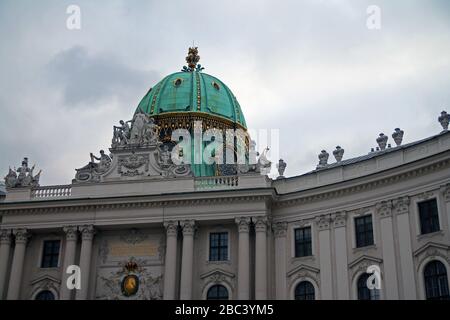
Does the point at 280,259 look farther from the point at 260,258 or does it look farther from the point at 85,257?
the point at 85,257

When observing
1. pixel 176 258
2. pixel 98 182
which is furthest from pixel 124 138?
pixel 176 258

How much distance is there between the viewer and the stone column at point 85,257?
39562mm

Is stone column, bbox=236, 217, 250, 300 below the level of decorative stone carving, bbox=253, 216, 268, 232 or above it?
below

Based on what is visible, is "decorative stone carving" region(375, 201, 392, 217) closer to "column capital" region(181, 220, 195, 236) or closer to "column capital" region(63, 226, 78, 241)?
"column capital" region(181, 220, 195, 236)

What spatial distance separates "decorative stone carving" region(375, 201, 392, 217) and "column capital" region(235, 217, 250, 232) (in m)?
7.45

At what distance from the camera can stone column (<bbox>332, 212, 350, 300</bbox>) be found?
3631cm

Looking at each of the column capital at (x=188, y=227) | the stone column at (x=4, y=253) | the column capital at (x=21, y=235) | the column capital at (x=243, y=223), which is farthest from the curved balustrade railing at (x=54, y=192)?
the column capital at (x=243, y=223)

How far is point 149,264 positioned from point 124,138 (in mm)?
8280

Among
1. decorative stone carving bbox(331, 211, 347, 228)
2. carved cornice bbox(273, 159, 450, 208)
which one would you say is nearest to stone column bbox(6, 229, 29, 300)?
carved cornice bbox(273, 159, 450, 208)

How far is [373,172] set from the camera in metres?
37.2

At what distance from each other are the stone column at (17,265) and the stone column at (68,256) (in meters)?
2.62

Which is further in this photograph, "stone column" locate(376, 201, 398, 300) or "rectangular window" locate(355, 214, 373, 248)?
"rectangular window" locate(355, 214, 373, 248)

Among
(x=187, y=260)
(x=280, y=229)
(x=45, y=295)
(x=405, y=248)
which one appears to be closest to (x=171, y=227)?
(x=187, y=260)

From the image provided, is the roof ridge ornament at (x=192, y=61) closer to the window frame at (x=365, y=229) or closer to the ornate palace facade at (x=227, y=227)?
the ornate palace facade at (x=227, y=227)
